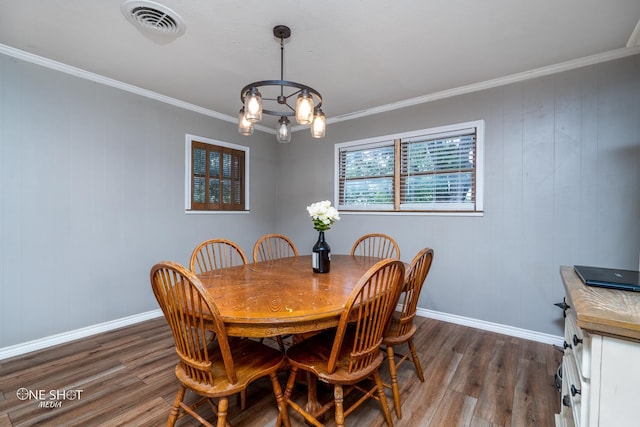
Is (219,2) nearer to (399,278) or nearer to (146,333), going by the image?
(399,278)

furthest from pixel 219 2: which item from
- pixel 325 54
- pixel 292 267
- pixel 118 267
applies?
pixel 118 267

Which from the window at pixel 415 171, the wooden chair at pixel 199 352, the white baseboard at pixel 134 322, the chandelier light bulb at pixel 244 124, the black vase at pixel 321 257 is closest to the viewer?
the wooden chair at pixel 199 352

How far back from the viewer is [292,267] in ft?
7.53

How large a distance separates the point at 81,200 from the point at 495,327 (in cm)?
417

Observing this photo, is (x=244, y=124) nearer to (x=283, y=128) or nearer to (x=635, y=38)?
(x=283, y=128)

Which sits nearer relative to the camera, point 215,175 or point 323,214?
point 323,214

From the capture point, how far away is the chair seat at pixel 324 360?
1348mm

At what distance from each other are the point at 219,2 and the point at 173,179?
2120 mm

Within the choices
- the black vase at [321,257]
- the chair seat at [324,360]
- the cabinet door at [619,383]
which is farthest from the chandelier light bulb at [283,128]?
the cabinet door at [619,383]

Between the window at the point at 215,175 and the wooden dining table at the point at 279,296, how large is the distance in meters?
1.75

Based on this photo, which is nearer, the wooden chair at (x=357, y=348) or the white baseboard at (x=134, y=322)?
the wooden chair at (x=357, y=348)

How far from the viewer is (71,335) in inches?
104

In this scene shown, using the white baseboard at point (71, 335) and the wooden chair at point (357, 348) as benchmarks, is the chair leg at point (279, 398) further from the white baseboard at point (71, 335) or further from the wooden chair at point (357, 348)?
the white baseboard at point (71, 335)

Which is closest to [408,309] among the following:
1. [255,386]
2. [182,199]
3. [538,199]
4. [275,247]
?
[255,386]
